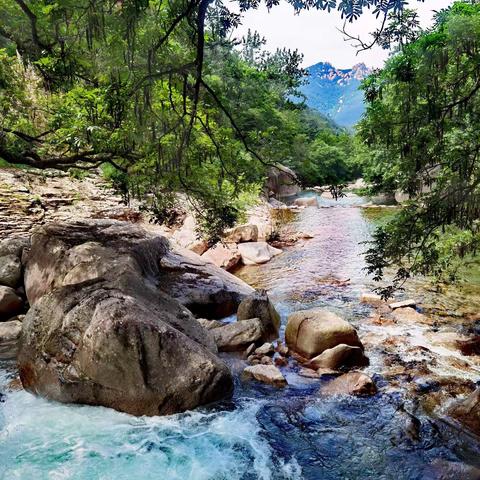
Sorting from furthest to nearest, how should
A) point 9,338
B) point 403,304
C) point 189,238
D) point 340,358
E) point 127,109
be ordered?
point 189,238
point 403,304
point 9,338
point 340,358
point 127,109

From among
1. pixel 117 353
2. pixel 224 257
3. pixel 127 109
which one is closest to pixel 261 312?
pixel 117 353

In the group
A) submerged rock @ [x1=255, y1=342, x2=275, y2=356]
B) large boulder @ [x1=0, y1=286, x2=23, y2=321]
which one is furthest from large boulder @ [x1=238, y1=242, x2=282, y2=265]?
large boulder @ [x1=0, y1=286, x2=23, y2=321]

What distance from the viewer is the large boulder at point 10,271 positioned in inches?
438

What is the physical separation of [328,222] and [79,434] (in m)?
22.4

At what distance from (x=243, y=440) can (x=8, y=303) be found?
24.6 ft

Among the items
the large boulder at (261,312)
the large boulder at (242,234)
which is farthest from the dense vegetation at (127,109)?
the large boulder at (242,234)

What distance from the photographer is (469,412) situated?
21.3ft

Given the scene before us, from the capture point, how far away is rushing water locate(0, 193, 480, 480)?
217 inches

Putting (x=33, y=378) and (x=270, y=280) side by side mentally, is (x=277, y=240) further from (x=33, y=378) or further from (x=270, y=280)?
(x=33, y=378)

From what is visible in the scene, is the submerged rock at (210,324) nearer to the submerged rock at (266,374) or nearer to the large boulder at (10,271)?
the submerged rock at (266,374)

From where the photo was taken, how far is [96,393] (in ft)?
21.8

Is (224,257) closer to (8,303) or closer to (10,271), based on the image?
(10,271)

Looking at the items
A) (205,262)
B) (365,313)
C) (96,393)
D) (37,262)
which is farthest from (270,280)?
(96,393)

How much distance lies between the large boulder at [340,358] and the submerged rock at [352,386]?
0.50m
